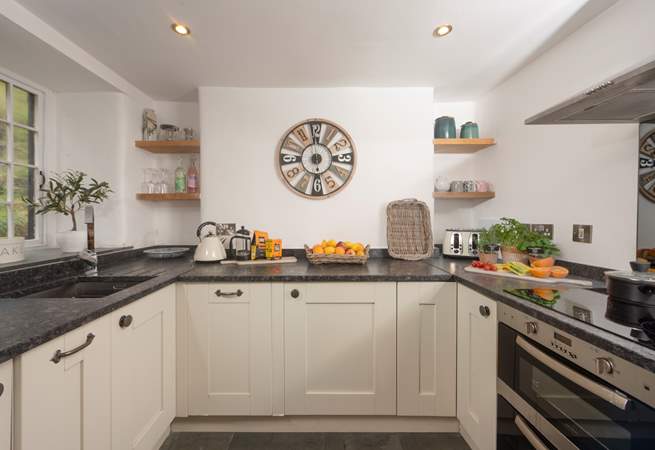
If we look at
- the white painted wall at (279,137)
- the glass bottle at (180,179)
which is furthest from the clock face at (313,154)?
the glass bottle at (180,179)

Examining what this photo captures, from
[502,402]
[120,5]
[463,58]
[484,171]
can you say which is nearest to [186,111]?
[120,5]

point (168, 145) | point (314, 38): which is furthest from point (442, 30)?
point (168, 145)

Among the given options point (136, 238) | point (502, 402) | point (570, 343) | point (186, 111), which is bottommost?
point (502, 402)

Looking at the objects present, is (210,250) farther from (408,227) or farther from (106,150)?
(408,227)

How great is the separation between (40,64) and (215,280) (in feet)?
5.32

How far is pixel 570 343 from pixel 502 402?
0.50 m

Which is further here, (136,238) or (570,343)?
(136,238)

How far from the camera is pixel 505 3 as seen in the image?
137 cm

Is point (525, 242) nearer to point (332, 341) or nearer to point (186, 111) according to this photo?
point (332, 341)

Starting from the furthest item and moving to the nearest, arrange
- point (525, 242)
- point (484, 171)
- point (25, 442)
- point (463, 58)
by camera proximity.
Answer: point (484, 171) → point (463, 58) → point (525, 242) → point (25, 442)

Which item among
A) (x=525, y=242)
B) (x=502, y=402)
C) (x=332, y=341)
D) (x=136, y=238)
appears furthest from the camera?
(x=136, y=238)

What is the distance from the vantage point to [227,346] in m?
1.60

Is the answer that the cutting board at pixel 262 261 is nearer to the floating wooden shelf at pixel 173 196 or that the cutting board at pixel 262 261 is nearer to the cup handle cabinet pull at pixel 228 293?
the cup handle cabinet pull at pixel 228 293

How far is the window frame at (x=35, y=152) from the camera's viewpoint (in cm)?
177
